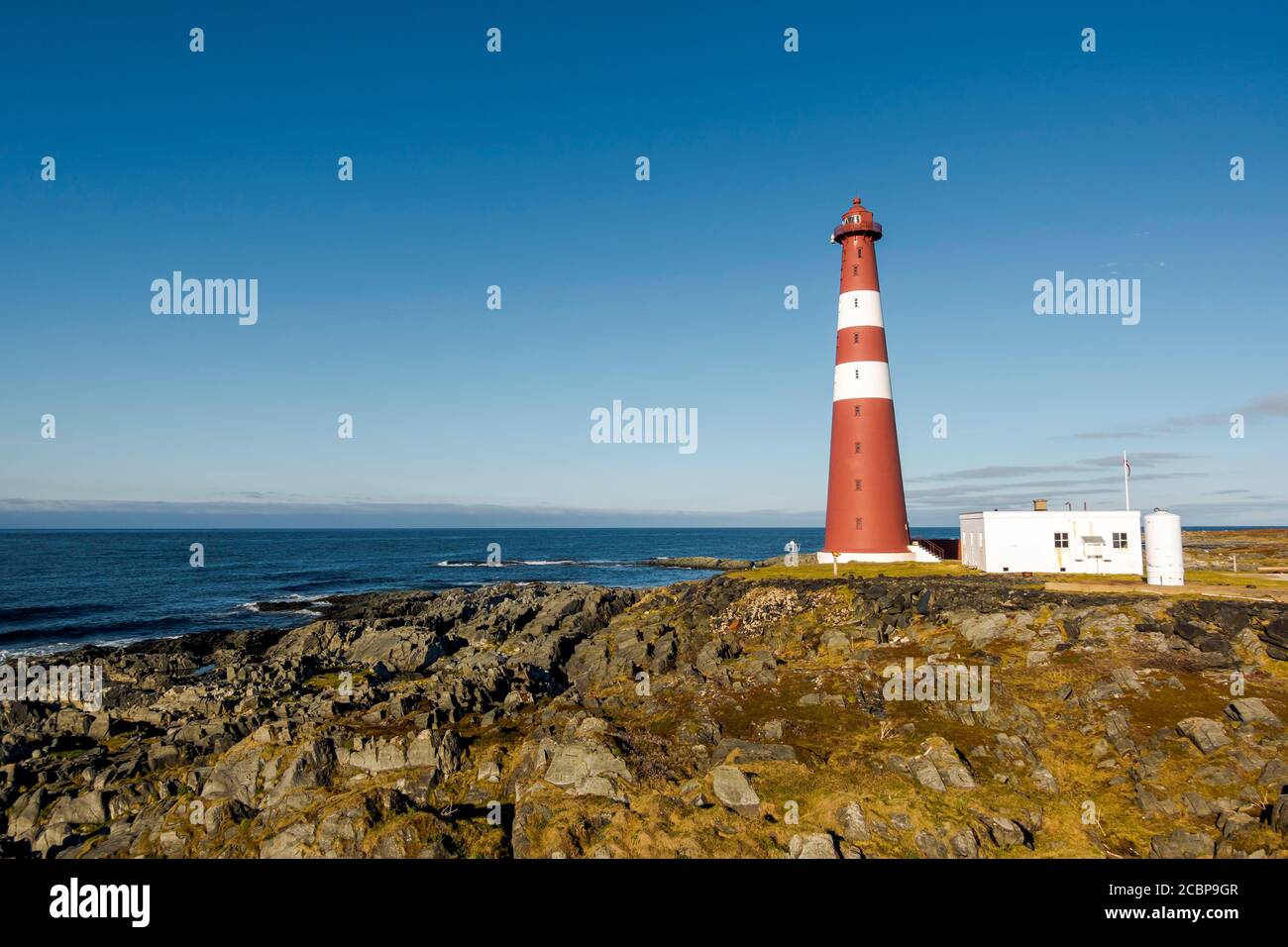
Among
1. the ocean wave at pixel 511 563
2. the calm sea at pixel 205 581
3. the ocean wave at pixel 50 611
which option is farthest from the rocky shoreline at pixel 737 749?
the ocean wave at pixel 511 563

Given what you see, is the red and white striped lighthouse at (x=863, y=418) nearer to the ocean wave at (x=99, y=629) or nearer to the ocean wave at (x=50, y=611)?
the ocean wave at (x=99, y=629)

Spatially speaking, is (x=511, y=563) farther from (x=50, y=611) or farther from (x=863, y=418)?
(x=863, y=418)

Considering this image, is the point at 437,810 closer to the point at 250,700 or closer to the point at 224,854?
the point at 224,854

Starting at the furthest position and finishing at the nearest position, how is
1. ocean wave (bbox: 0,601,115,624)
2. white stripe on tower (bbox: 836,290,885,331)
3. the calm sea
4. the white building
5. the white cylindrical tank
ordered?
ocean wave (bbox: 0,601,115,624), the calm sea, white stripe on tower (bbox: 836,290,885,331), the white building, the white cylindrical tank

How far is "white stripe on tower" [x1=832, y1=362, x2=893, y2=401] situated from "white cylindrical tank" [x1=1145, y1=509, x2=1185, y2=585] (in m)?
14.3

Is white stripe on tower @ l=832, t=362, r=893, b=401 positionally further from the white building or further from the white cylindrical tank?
the white cylindrical tank

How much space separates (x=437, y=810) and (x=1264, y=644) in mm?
24441

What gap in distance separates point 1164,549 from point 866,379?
16.2m

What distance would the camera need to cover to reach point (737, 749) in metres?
17.4

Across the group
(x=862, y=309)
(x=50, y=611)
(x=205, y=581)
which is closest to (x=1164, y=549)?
(x=862, y=309)

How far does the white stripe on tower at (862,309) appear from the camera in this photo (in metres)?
41.6

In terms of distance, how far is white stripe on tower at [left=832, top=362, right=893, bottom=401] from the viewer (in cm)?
4166

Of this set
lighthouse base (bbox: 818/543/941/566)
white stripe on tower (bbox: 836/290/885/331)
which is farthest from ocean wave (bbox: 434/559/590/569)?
white stripe on tower (bbox: 836/290/885/331)
